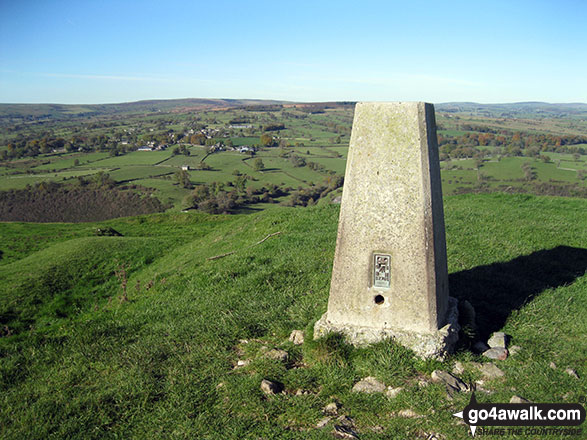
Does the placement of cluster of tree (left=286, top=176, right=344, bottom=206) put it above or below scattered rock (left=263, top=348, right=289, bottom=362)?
below

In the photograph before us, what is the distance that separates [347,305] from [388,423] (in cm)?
189

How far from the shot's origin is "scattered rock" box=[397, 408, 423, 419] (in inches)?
187

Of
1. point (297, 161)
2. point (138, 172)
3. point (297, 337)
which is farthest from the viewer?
point (297, 161)

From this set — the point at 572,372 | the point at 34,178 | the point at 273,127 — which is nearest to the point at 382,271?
the point at 572,372

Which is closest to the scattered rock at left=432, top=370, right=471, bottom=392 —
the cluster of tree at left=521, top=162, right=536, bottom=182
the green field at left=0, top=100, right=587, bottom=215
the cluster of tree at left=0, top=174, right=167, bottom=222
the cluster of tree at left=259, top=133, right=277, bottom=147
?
the green field at left=0, top=100, right=587, bottom=215

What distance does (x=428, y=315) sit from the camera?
579 centimetres

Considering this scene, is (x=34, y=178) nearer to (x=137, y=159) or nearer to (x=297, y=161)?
(x=137, y=159)

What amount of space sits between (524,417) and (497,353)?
1503 millimetres

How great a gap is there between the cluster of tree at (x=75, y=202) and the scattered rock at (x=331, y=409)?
60.3 metres

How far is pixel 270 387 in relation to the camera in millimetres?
5355

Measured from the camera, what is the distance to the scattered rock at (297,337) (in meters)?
6.62

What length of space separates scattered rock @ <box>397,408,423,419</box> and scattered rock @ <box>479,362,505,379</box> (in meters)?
1.37

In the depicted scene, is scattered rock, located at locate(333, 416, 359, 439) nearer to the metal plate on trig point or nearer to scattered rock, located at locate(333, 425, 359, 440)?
scattered rock, located at locate(333, 425, 359, 440)

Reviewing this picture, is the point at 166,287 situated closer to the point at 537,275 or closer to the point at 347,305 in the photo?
the point at 347,305
